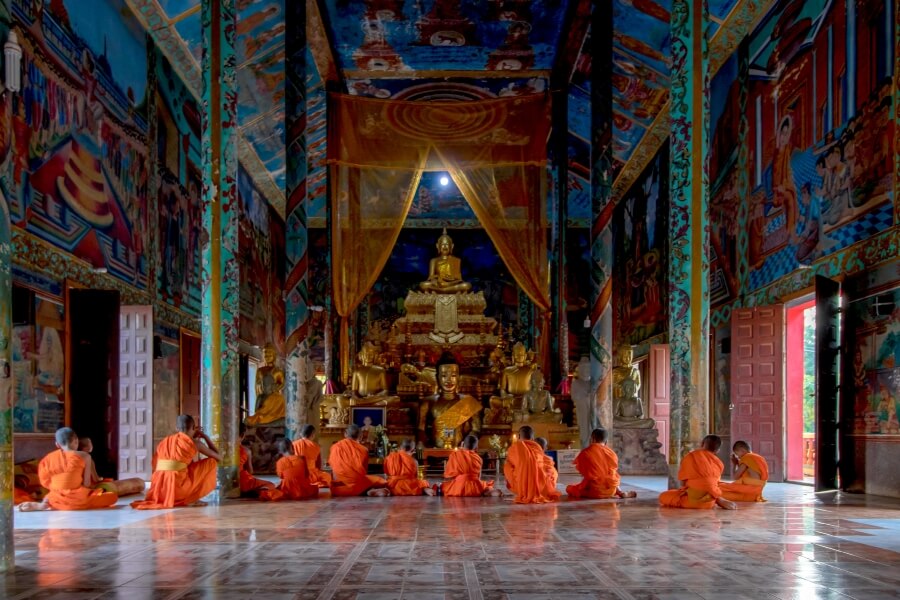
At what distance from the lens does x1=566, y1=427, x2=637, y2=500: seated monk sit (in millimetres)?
9781

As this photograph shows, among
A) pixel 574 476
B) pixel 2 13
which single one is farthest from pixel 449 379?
pixel 2 13

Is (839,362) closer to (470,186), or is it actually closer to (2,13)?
(470,186)

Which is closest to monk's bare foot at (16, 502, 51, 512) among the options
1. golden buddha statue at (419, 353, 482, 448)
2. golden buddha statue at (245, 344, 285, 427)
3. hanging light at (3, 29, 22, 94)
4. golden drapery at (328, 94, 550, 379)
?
hanging light at (3, 29, 22, 94)

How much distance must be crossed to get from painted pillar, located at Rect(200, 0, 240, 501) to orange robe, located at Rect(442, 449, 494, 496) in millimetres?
2412

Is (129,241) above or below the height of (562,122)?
below

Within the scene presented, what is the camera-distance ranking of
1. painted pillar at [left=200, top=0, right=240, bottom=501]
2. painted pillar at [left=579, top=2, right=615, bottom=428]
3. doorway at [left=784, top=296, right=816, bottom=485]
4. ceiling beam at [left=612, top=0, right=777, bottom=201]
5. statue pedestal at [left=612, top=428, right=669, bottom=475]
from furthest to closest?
statue pedestal at [left=612, top=428, right=669, bottom=475]
ceiling beam at [left=612, top=0, right=777, bottom=201]
doorway at [left=784, top=296, right=816, bottom=485]
painted pillar at [left=579, top=2, right=615, bottom=428]
painted pillar at [left=200, top=0, right=240, bottom=501]

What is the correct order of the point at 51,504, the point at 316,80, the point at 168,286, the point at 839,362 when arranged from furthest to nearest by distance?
the point at 316,80, the point at 168,286, the point at 839,362, the point at 51,504

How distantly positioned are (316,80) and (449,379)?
8159mm

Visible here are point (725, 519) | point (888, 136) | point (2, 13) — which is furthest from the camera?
point (888, 136)

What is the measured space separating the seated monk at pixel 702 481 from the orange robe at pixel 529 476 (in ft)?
4.42

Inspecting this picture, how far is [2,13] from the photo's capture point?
5570mm

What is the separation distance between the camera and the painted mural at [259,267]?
21.8m

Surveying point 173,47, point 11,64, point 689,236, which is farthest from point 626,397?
point 11,64

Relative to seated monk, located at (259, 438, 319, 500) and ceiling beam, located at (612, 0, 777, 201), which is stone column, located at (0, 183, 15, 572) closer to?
seated monk, located at (259, 438, 319, 500)
